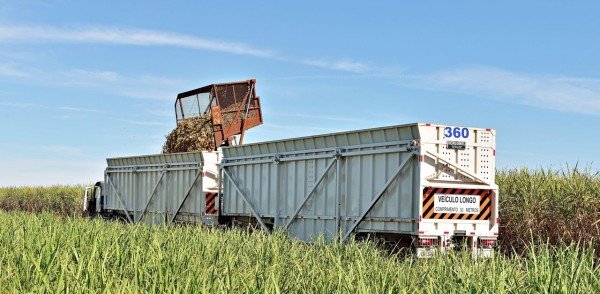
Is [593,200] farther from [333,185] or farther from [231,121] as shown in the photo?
[231,121]

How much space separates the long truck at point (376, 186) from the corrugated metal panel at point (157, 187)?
60.9 inches

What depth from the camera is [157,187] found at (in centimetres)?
2252

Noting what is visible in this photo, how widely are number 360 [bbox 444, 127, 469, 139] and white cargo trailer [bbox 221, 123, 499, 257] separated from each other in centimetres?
2

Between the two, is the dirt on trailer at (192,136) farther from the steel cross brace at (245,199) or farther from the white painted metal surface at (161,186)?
the steel cross brace at (245,199)

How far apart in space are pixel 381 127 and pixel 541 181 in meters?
4.95

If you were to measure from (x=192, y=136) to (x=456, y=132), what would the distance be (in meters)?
11.9

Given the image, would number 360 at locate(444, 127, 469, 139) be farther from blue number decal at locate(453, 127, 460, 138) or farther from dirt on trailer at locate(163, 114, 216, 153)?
dirt on trailer at locate(163, 114, 216, 153)

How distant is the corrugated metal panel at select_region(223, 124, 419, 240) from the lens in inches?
514

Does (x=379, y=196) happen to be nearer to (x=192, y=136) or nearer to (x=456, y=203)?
(x=456, y=203)

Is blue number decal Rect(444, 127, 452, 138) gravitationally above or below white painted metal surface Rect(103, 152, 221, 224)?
above

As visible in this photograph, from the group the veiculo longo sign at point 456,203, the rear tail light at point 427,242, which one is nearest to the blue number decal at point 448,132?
the veiculo longo sign at point 456,203

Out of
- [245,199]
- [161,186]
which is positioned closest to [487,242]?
[245,199]

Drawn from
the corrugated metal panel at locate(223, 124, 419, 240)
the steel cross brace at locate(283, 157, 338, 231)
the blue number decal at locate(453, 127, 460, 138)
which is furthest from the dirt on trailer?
the blue number decal at locate(453, 127, 460, 138)

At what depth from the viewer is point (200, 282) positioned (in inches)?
255
